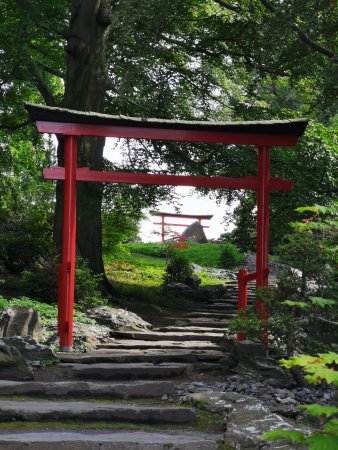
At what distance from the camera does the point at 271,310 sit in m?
9.44

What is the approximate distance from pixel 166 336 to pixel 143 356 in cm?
238

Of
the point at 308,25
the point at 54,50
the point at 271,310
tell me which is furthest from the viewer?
the point at 54,50

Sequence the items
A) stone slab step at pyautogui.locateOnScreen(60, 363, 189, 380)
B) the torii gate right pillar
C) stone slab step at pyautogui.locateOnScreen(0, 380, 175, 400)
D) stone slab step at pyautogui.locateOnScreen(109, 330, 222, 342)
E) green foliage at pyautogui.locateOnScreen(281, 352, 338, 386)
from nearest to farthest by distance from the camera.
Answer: green foliage at pyautogui.locateOnScreen(281, 352, 338, 386) < stone slab step at pyautogui.locateOnScreen(0, 380, 175, 400) < stone slab step at pyautogui.locateOnScreen(60, 363, 189, 380) < the torii gate right pillar < stone slab step at pyautogui.locateOnScreen(109, 330, 222, 342)

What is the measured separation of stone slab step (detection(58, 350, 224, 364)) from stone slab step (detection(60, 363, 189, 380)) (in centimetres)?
36

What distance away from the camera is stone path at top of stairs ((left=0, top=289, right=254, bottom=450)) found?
259 inches

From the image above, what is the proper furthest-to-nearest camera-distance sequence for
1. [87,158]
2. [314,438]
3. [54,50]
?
[54,50] < [87,158] < [314,438]

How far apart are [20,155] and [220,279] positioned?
838 centimetres

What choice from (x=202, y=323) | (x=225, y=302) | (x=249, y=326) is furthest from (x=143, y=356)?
(x=225, y=302)

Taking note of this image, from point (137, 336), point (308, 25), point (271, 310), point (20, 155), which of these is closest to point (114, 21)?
point (308, 25)

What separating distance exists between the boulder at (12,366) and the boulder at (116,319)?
4.27m

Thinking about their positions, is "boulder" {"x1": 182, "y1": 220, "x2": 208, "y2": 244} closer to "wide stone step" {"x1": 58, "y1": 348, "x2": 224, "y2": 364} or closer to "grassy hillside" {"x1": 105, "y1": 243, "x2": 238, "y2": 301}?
"grassy hillside" {"x1": 105, "y1": 243, "x2": 238, "y2": 301}

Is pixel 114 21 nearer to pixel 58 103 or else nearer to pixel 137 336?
pixel 58 103

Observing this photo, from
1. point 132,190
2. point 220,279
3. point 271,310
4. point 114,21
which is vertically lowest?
point 220,279

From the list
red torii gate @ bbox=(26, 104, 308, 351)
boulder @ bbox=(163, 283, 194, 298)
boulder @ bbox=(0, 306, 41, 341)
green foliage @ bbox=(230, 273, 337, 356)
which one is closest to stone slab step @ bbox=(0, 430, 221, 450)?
green foliage @ bbox=(230, 273, 337, 356)
